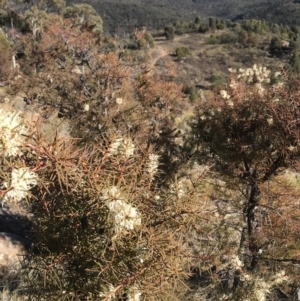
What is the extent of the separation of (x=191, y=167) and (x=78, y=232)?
22.0 ft

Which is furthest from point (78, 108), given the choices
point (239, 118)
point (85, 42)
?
point (239, 118)

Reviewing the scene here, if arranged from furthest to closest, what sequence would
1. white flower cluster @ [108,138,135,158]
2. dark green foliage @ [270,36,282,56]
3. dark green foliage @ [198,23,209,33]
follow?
1. dark green foliage @ [198,23,209,33]
2. dark green foliage @ [270,36,282,56]
3. white flower cluster @ [108,138,135,158]

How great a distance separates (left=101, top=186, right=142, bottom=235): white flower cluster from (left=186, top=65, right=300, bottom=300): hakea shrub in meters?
2.77

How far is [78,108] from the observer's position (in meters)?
10.1

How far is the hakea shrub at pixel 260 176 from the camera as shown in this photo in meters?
5.35

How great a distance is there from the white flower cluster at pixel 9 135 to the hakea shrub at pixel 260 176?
3.31 meters

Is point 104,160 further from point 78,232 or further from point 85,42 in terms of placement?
point 85,42

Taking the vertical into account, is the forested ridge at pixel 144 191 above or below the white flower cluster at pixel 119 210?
below

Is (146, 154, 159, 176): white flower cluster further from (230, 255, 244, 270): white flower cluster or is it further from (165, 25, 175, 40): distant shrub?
(165, 25, 175, 40): distant shrub

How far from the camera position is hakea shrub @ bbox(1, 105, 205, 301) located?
2.50 m

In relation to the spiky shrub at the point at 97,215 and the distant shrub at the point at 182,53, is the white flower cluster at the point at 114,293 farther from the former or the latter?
the distant shrub at the point at 182,53

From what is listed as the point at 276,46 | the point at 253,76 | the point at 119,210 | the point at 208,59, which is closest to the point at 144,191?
the point at 119,210

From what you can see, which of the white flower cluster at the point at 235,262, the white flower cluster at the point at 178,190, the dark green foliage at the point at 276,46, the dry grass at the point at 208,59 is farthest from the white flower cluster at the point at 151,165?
the dark green foliage at the point at 276,46

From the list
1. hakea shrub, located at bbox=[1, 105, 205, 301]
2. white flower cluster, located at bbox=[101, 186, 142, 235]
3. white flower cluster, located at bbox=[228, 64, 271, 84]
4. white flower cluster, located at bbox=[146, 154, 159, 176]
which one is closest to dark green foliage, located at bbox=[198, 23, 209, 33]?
white flower cluster, located at bbox=[228, 64, 271, 84]
